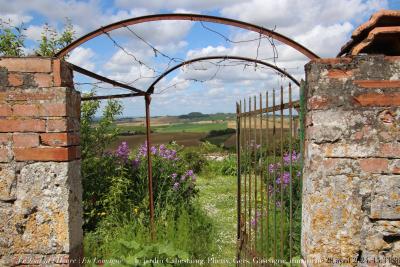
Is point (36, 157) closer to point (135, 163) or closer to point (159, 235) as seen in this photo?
point (159, 235)

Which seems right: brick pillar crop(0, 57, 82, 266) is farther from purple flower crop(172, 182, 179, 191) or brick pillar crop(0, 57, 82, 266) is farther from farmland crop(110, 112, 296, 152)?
purple flower crop(172, 182, 179, 191)

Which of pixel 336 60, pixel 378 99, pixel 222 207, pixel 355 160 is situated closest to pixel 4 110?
pixel 336 60

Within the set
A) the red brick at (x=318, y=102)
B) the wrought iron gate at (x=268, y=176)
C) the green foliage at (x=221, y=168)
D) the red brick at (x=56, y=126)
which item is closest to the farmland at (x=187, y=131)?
the wrought iron gate at (x=268, y=176)

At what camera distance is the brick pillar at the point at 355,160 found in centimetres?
217

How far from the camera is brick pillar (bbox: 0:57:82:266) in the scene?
2.61 meters

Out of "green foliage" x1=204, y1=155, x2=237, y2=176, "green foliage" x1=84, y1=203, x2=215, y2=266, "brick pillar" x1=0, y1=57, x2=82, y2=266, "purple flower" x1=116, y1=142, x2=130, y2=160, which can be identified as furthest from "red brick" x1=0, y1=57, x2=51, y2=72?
"green foliage" x1=204, y1=155, x2=237, y2=176

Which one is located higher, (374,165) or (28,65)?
(28,65)

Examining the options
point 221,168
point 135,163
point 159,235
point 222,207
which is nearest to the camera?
point 159,235

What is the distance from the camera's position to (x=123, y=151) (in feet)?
19.5

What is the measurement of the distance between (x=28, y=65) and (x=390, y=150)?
235 centimetres

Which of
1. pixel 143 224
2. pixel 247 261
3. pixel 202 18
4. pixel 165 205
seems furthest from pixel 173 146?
pixel 202 18

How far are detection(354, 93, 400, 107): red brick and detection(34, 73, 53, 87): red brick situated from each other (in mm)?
1959

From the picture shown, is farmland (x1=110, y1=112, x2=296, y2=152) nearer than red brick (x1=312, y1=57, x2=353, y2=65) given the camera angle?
No

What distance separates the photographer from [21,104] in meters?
2.61
